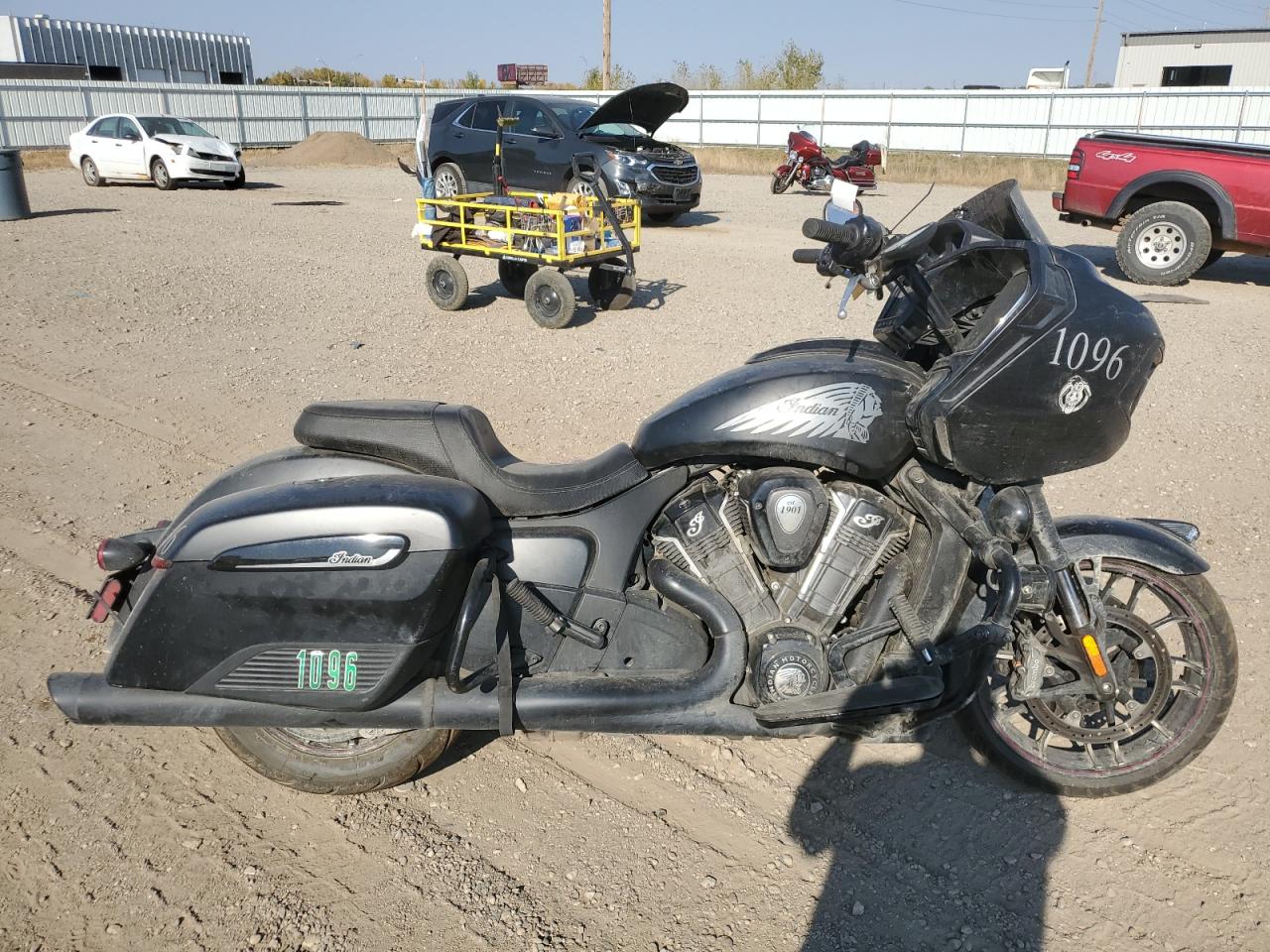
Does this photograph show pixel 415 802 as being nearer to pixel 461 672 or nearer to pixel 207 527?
pixel 461 672

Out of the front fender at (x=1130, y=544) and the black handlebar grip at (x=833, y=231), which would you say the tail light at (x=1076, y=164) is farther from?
the black handlebar grip at (x=833, y=231)

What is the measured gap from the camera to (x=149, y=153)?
1902cm

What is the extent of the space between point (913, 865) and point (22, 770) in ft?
9.14

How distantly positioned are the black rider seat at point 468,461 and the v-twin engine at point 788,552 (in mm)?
260

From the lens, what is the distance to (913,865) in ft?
9.00

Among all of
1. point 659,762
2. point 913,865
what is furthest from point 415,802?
point 913,865

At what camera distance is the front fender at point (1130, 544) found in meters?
2.77

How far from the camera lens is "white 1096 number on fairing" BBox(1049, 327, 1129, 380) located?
8.05 ft

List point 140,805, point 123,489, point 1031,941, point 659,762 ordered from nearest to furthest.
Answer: point 1031,941 < point 140,805 < point 659,762 < point 123,489

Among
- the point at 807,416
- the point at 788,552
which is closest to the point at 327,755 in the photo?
the point at 788,552

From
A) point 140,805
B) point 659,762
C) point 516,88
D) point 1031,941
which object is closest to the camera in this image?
point 1031,941

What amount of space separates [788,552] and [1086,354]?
0.93 meters

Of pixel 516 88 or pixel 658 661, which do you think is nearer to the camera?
pixel 658 661

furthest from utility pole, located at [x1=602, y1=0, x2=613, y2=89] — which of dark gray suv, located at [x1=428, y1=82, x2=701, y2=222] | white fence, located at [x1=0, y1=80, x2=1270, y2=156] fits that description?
dark gray suv, located at [x1=428, y1=82, x2=701, y2=222]
